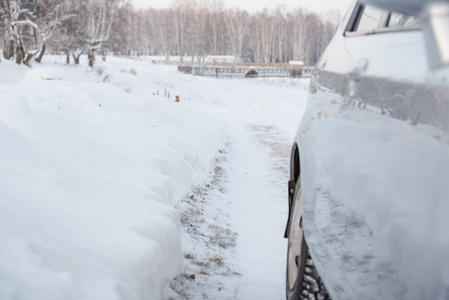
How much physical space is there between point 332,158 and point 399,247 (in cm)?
64

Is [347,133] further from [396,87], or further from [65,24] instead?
[65,24]

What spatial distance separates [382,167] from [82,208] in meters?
1.94

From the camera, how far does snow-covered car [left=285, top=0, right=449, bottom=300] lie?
3.28 feet

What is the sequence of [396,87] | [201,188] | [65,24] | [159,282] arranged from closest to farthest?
[396,87]
[159,282]
[201,188]
[65,24]

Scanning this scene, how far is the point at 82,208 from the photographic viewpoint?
104 inches

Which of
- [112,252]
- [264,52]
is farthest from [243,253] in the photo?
[264,52]

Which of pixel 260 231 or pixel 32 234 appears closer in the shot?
pixel 32 234

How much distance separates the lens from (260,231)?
451 centimetres

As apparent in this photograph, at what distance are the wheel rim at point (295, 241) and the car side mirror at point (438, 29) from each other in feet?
4.29

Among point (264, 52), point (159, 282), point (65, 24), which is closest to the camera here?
point (159, 282)

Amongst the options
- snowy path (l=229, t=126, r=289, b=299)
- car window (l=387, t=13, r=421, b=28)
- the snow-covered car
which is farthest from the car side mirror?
snowy path (l=229, t=126, r=289, b=299)

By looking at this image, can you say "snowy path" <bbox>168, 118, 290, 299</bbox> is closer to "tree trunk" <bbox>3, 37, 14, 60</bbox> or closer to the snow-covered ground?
the snow-covered ground

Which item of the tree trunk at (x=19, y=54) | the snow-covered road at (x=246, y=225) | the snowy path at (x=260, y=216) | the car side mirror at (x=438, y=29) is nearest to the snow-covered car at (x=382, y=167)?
the car side mirror at (x=438, y=29)

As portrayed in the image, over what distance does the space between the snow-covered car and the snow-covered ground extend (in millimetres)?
947
